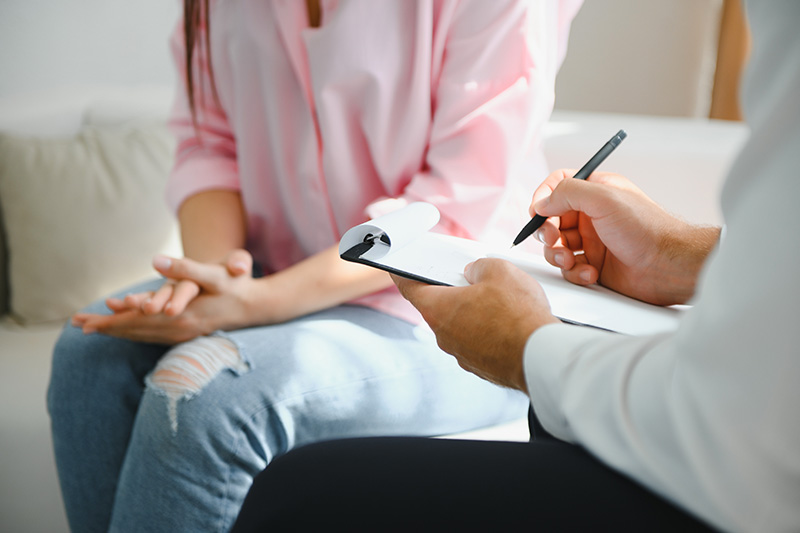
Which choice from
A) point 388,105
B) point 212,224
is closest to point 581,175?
point 388,105

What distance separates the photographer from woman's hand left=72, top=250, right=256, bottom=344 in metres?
0.86

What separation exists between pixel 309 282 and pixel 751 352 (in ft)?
2.13

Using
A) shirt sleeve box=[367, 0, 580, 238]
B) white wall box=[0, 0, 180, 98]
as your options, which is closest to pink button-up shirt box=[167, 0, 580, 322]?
shirt sleeve box=[367, 0, 580, 238]

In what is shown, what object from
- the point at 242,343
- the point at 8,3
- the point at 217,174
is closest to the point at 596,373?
the point at 242,343

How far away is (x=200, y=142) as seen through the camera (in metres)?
1.13

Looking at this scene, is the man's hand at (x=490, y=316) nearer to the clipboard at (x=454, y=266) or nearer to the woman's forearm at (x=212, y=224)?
the clipboard at (x=454, y=266)

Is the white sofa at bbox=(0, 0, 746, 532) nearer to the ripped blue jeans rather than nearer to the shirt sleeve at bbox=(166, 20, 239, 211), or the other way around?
the ripped blue jeans

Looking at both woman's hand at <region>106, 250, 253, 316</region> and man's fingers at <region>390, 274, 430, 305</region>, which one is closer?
man's fingers at <region>390, 274, 430, 305</region>

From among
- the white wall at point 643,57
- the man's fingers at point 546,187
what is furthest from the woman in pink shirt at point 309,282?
the white wall at point 643,57

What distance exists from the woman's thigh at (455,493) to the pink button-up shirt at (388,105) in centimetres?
47

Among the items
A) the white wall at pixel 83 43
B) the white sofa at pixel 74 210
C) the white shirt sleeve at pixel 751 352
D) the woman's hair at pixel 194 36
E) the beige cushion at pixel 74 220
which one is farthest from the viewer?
the white wall at pixel 83 43

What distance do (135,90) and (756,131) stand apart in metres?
1.64

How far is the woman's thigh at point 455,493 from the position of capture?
382mm

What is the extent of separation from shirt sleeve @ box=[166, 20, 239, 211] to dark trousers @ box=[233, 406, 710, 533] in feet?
2.40
